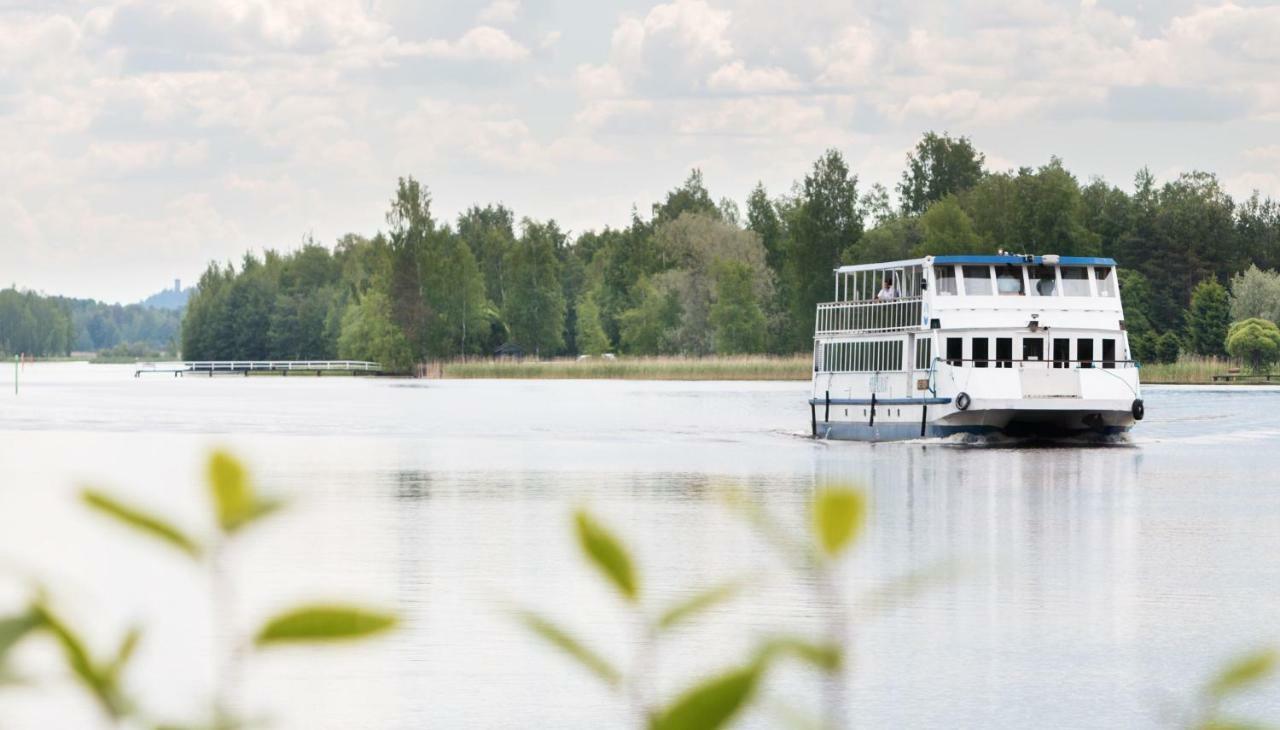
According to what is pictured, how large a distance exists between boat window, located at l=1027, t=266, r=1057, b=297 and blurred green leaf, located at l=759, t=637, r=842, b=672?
41.6 metres

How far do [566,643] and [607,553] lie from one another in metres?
0.08

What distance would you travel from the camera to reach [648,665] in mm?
1627

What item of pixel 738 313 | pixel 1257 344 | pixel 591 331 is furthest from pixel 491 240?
pixel 1257 344

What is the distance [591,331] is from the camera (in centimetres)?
14225

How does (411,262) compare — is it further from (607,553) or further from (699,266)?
(607,553)

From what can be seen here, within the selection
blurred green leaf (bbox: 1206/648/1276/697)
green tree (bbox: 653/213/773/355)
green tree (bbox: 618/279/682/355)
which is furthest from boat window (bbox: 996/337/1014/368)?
green tree (bbox: 618/279/682/355)

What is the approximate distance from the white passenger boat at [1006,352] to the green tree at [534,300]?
304ft

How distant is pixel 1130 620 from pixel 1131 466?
2216cm

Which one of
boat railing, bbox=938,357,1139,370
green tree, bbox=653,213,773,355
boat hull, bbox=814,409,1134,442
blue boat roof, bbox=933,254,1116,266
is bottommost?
boat hull, bbox=814,409,1134,442

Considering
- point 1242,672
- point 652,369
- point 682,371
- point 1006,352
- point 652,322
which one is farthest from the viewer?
point 652,322

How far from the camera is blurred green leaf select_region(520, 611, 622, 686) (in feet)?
5.13

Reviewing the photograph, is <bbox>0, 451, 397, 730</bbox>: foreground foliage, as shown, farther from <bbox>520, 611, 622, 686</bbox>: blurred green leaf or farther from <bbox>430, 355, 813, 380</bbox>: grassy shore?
<bbox>430, 355, 813, 380</bbox>: grassy shore

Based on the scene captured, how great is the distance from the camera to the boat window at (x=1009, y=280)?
4238 centimetres

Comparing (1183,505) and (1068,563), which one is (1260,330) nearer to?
(1183,505)
